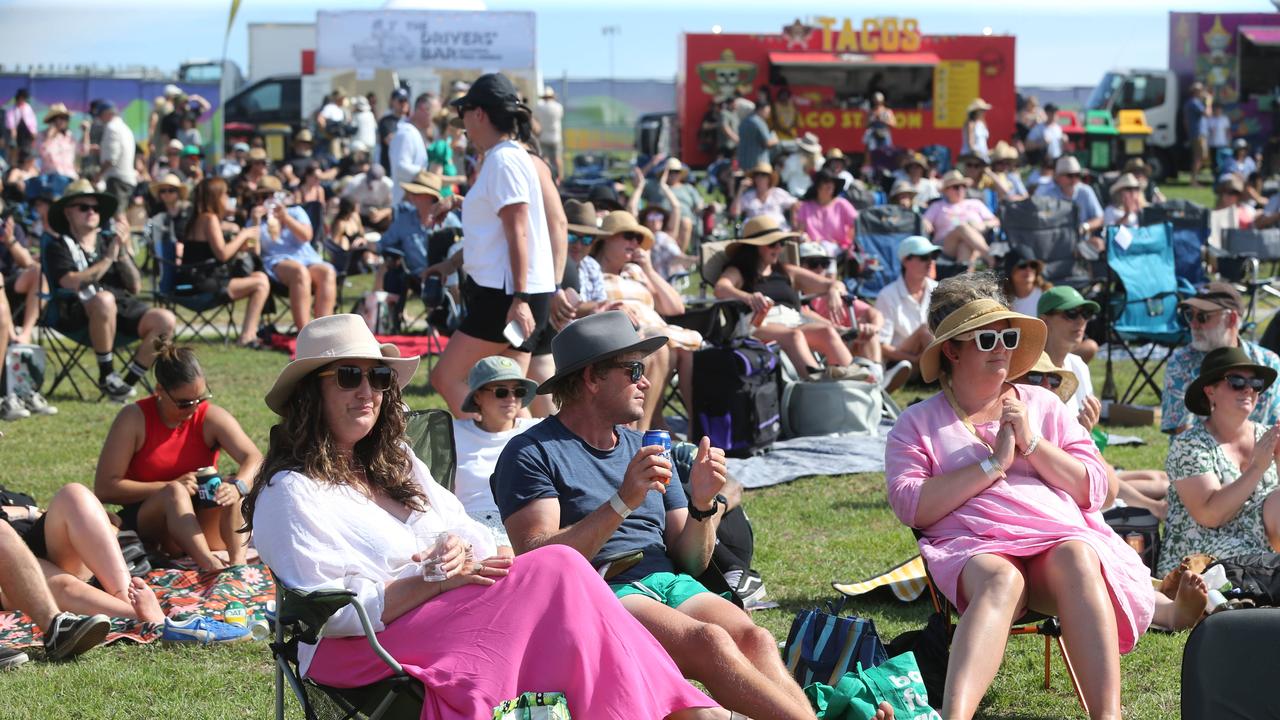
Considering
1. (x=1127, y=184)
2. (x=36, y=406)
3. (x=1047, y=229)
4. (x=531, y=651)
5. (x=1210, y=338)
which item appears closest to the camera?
(x=531, y=651)

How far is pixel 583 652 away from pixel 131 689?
6.31 ft

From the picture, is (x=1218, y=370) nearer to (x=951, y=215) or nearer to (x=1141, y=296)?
(x=1141, y=296)

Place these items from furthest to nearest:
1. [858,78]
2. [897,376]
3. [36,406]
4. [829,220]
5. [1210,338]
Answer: [858,78]
[829,220]
[897,376]
[36,406]
[1210,338]

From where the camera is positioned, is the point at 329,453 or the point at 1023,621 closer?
the point at 329,453

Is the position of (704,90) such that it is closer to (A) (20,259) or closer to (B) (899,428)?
(A) (20,259)

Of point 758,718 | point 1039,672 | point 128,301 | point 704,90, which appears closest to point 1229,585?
point 1039,672

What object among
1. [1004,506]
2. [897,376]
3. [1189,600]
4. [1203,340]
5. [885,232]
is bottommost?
[1189,600]

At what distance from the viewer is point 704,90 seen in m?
26.3

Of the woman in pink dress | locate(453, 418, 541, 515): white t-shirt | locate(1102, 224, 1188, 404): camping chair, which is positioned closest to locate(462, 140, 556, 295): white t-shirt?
locate(453, 418, 541, 515): white t-shirt

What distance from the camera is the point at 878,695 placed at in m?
3.47

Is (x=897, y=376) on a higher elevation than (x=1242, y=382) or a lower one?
lower

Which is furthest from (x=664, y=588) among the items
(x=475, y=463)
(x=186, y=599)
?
(x=186, y=599)

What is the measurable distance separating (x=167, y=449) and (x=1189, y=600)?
145 inches

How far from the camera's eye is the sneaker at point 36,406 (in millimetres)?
8914
